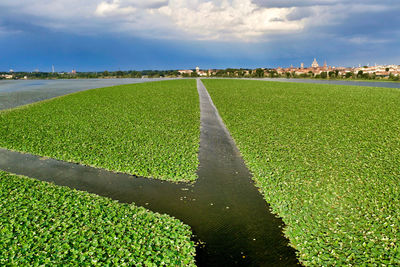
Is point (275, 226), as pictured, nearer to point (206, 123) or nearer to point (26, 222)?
point (26, 222)

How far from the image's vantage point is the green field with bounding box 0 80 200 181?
47.1ft

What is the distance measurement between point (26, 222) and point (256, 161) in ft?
35.8

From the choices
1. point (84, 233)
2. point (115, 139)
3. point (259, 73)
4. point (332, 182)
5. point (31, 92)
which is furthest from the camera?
point (259, 73)

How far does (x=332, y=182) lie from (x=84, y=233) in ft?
33.7

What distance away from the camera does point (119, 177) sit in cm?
Answer: 1326

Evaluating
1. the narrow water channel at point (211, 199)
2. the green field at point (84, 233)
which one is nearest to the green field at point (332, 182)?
the narrow water channel at point (211, 199)

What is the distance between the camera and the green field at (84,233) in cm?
728

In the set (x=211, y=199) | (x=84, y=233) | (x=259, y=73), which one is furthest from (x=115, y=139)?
(x=259, y=73)

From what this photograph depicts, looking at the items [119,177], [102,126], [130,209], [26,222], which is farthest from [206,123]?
[26,222]

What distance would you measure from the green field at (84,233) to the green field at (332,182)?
4137 mm

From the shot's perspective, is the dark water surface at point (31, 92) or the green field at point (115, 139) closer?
the green field at point (115, 139)

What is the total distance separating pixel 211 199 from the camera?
11.2m

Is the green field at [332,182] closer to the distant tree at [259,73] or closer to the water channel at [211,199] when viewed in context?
the water channel at [211,199]

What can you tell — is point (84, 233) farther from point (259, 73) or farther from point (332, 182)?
point (259, 73)
